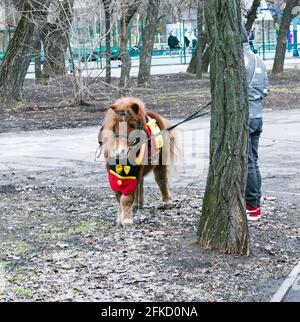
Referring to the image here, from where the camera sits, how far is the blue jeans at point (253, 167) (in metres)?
7.65

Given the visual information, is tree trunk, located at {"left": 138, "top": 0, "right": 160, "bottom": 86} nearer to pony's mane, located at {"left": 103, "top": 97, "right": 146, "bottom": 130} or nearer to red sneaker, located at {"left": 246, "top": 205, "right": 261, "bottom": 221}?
red sneaker, located at {"left": 246, "top": 205, "right": 261, "bottom": 221}

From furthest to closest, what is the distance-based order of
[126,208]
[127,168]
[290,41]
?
[290,41] < [126,208] < [127,168]

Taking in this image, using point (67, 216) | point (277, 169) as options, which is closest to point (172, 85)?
point (277, 169)

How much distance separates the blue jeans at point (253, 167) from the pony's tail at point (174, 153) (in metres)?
1.03

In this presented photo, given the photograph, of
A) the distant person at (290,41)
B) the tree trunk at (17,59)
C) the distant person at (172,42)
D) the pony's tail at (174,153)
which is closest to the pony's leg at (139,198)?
the pony's tail at (174,153)

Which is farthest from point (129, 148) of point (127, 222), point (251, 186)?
point (251, 186)

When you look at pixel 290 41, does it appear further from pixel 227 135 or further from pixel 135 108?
pixel 227 135

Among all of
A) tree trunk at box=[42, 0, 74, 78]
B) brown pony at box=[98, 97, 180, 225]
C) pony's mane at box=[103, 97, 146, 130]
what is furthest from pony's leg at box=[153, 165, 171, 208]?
tree trunk at box=[42, 0, 74, 78]

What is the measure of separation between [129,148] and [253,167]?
1330mm

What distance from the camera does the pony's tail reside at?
8.53 meters

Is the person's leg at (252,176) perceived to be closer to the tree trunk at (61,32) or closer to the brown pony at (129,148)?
the brown pony at (129,148)

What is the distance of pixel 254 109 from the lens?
7.61 m
